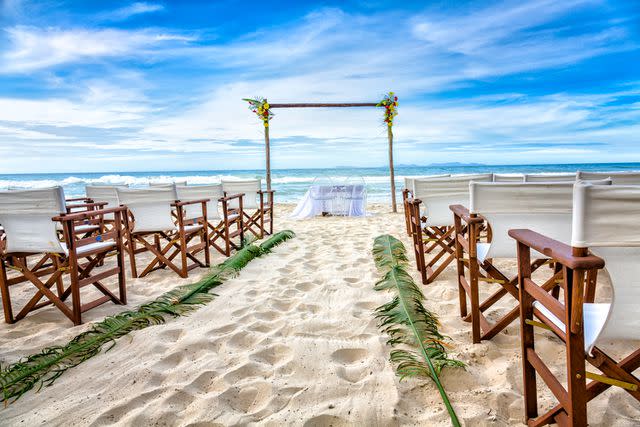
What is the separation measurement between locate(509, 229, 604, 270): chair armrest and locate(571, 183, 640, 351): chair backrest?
0.14ft

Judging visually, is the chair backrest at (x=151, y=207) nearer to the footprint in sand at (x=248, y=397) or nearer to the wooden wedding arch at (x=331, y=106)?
the footprint in sand at (x=248, y=397)

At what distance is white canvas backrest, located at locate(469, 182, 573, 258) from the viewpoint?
1.77 meters

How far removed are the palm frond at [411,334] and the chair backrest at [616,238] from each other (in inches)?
25.3

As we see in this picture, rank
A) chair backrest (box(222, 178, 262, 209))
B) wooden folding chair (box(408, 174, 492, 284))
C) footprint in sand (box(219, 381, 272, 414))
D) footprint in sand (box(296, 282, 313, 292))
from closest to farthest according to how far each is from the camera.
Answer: footprint in sand (box(219, 381, 272, 414)), footprint in sand (box(296, 282, 313, 292)), wooden folding chair (box(408, 174, 492, 284)), chair backrest (box(222, 178, 262, 209))

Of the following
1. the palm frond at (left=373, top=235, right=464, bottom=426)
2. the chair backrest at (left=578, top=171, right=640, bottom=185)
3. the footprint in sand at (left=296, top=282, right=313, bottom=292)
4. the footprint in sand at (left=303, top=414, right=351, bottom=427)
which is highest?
the chair backrest at (left=578, top=171, right=640, bottom=185)

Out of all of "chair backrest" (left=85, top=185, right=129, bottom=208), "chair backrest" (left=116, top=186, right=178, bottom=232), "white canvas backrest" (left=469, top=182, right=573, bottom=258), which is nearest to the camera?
"white canvas backrest" (left=469, top=182, right=573, bottom=258)

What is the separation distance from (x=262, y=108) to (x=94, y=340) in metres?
7.45

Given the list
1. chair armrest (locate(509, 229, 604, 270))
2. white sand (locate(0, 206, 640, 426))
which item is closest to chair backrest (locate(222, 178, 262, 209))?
white sand (locate(0, 206, 640, 426))

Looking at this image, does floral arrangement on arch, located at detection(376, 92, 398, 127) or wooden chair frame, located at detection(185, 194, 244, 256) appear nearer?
wooden chair frame, located at detection(185, 194, 244, 256)

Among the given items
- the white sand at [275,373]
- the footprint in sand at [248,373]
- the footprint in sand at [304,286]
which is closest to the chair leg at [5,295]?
the white sand at [275,373]

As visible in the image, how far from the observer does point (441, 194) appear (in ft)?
11.0

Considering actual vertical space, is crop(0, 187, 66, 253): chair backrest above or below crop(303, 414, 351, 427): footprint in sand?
above

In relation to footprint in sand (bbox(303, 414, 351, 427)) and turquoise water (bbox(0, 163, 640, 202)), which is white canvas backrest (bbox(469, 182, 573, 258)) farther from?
turquoise water (bbox(0, 163, 640, 202))

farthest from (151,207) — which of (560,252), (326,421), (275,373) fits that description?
(560,252)
